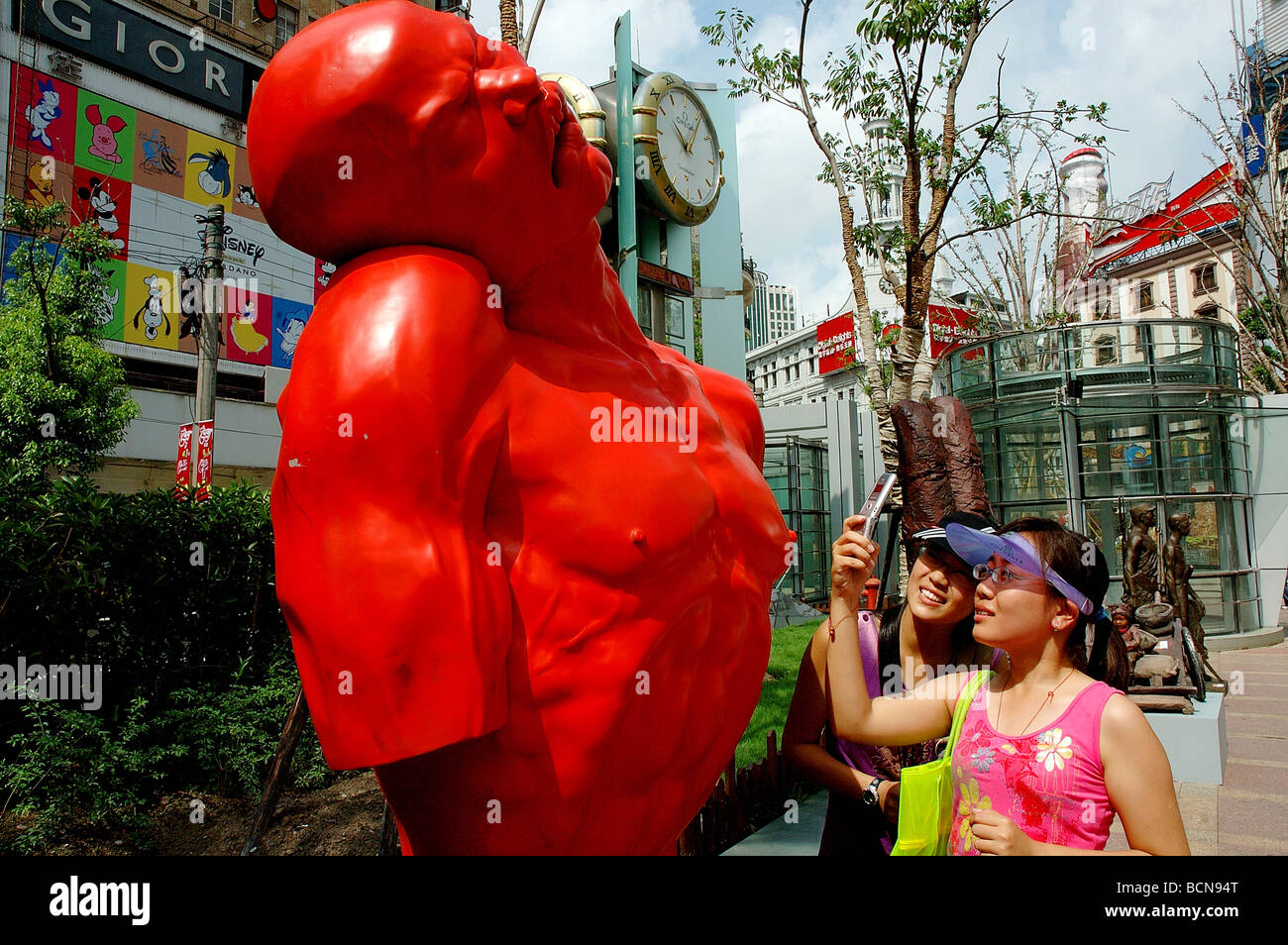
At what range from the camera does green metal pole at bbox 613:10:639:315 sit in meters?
7.67

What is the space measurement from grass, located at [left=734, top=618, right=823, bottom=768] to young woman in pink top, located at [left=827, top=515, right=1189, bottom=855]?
242 cm

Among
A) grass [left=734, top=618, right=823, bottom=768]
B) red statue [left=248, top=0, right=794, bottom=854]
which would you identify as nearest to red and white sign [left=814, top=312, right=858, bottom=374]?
grass [left=734, top=618, right=823, bottom=768]

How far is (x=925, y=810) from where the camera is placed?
1719 mm

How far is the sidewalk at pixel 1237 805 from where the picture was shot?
4.55 metres

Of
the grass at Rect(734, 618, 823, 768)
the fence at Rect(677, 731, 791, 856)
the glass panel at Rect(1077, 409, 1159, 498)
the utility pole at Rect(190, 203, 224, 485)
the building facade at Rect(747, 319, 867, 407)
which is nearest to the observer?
the fence at Rect(677, 731, 791, 856)

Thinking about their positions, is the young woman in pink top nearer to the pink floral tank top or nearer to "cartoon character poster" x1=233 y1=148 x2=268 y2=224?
the pink floral tank top

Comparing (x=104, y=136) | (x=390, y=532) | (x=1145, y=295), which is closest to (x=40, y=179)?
(x=104, y=136)

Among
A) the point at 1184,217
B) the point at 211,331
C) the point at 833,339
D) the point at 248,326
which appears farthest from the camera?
the point at 833,339

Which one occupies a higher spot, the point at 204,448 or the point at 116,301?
the point at 116,301

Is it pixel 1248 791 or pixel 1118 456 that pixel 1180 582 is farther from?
pixel 1248 791

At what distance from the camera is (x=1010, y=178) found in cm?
1169

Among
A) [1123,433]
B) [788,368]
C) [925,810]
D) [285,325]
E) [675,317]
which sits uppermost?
[788,368]

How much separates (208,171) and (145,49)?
7.12 feet

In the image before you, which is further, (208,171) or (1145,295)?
(1145,295)
